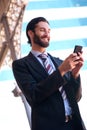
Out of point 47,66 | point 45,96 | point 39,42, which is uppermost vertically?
point 39,42

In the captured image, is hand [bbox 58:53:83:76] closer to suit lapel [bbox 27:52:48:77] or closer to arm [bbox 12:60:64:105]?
arm [bbox 12:60:64:105]

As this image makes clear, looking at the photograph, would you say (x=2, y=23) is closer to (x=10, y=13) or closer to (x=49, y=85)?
(x=10, y=13)

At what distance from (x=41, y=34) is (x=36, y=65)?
155 mm

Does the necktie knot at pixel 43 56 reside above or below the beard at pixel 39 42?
below

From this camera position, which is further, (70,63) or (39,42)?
(39,42)

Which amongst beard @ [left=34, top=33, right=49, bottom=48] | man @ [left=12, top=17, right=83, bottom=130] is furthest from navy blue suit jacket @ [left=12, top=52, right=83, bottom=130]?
beard @ [left=34, top=33, right=49, bottom=48]

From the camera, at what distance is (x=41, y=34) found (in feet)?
5.78

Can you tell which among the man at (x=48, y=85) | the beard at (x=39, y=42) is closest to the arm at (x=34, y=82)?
the man at (x=48, y=85)

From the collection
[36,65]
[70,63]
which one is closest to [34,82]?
[36,65]

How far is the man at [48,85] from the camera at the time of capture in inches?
62.4

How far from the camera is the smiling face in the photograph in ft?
5.73

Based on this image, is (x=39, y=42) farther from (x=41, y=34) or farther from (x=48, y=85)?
(x=48, y=85)

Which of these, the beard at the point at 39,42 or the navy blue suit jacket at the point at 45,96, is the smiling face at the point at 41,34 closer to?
the beard at the point at 39,42

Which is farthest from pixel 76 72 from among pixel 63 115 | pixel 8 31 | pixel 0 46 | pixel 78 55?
pixel 0 46
